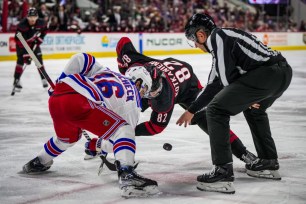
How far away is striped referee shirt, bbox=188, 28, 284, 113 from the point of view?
3.72 meters

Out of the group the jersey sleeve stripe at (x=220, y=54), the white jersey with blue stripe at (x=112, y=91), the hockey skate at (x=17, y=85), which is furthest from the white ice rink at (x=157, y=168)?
the hockey skate at (x=17, y=85)

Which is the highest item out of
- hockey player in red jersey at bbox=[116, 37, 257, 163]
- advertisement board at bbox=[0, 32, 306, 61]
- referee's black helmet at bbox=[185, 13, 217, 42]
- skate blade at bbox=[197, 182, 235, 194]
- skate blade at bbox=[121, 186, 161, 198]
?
referee's black helmet at bbox=[185, 13, 217, 42]

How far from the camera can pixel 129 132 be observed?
3695 millimetres

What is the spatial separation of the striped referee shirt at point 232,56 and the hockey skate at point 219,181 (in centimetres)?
40

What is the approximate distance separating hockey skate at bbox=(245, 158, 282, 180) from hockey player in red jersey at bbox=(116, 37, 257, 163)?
0.36 feet

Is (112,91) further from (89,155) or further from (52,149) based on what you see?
(89,155)

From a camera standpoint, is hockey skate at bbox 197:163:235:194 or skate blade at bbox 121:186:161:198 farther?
hockey skate at bbox 197:163:235:194

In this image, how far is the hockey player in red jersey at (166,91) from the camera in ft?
13.6

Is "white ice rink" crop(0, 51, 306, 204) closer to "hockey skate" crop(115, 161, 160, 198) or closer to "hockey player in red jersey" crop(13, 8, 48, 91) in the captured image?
"hockey skate" crop(115, 161, 160, 198)

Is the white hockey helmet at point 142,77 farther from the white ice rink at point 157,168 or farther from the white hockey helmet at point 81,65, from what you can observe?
the white ice rink at point 157,168

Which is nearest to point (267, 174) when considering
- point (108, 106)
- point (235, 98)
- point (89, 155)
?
point (235, 98)

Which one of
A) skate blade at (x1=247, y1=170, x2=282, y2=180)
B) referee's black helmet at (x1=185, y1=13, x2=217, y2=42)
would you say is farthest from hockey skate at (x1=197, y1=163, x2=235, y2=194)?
referee's black helmet at (x1=185, y1=13, x2=217, y2=42)

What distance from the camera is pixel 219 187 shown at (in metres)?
3.78

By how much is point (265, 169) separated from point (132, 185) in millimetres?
1051
